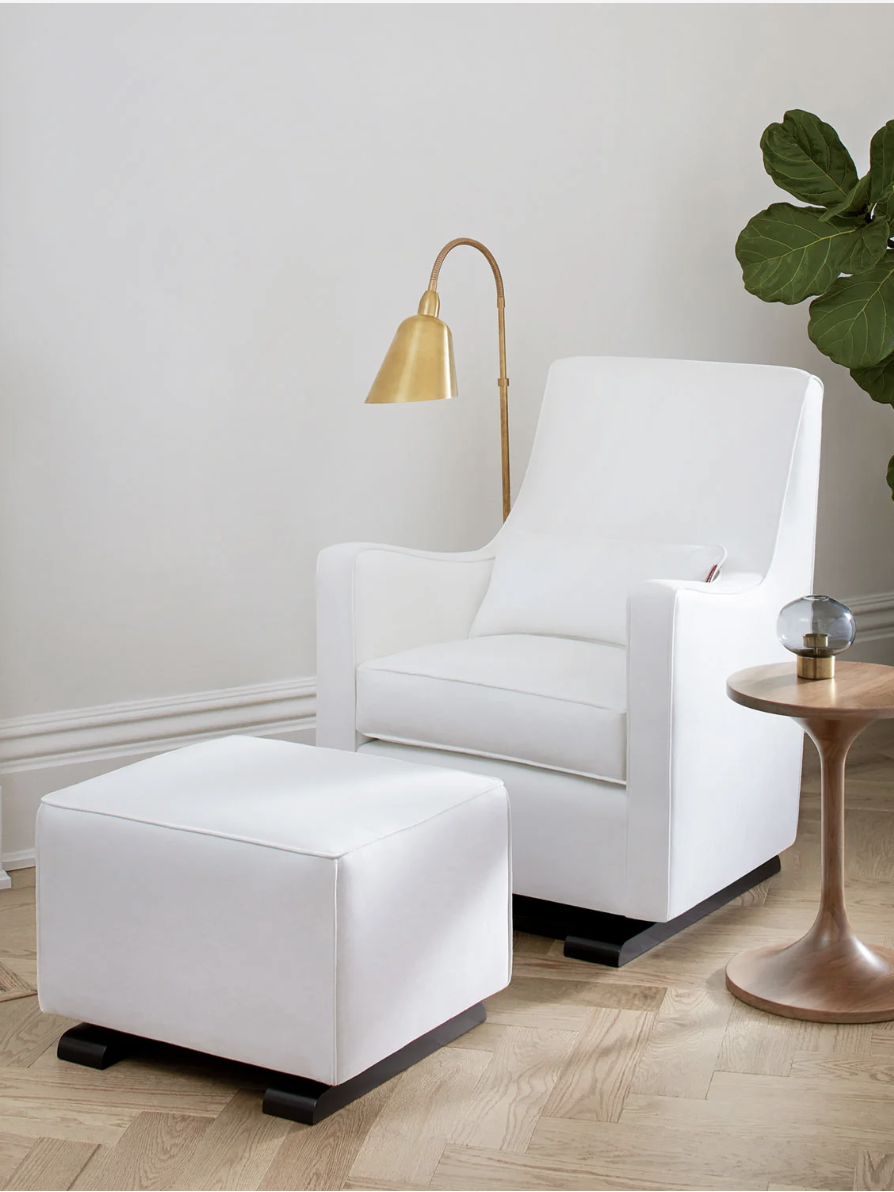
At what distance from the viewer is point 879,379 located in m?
3.49

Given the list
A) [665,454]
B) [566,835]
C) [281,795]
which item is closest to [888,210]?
[665,454]

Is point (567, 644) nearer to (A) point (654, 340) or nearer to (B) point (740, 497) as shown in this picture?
(B) point (740, 497)

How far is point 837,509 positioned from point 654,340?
86cm

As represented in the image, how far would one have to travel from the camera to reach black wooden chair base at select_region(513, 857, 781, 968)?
2.30m

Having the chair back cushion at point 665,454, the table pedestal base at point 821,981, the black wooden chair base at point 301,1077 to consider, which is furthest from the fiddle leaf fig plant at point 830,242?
the black wooden chair base at point 301,1077

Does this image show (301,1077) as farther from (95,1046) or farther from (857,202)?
(857,202)

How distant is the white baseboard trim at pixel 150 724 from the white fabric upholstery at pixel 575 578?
712 mm

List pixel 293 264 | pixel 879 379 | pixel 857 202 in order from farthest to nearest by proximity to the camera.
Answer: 1. pixel 879 379
2. pixel 857 202
3. pixel 293 264

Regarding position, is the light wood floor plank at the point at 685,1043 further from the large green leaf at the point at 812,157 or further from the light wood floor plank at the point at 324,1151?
the large green leaf at the point at 812,157

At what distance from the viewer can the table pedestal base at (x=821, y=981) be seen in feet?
6.73

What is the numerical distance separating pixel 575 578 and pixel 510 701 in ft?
1.27

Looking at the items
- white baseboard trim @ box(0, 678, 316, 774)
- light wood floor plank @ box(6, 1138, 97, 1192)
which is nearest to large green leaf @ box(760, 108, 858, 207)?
white baseboard trim @ box(0, 678, 316, 774)

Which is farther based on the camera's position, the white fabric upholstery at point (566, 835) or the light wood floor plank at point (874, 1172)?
the white fabric upholstery at point (566, 835)

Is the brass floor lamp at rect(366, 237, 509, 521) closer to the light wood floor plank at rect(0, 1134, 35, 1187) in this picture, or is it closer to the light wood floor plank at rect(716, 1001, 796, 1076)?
the light wood floor plank at rect(716, 1001, 796, 1076)
